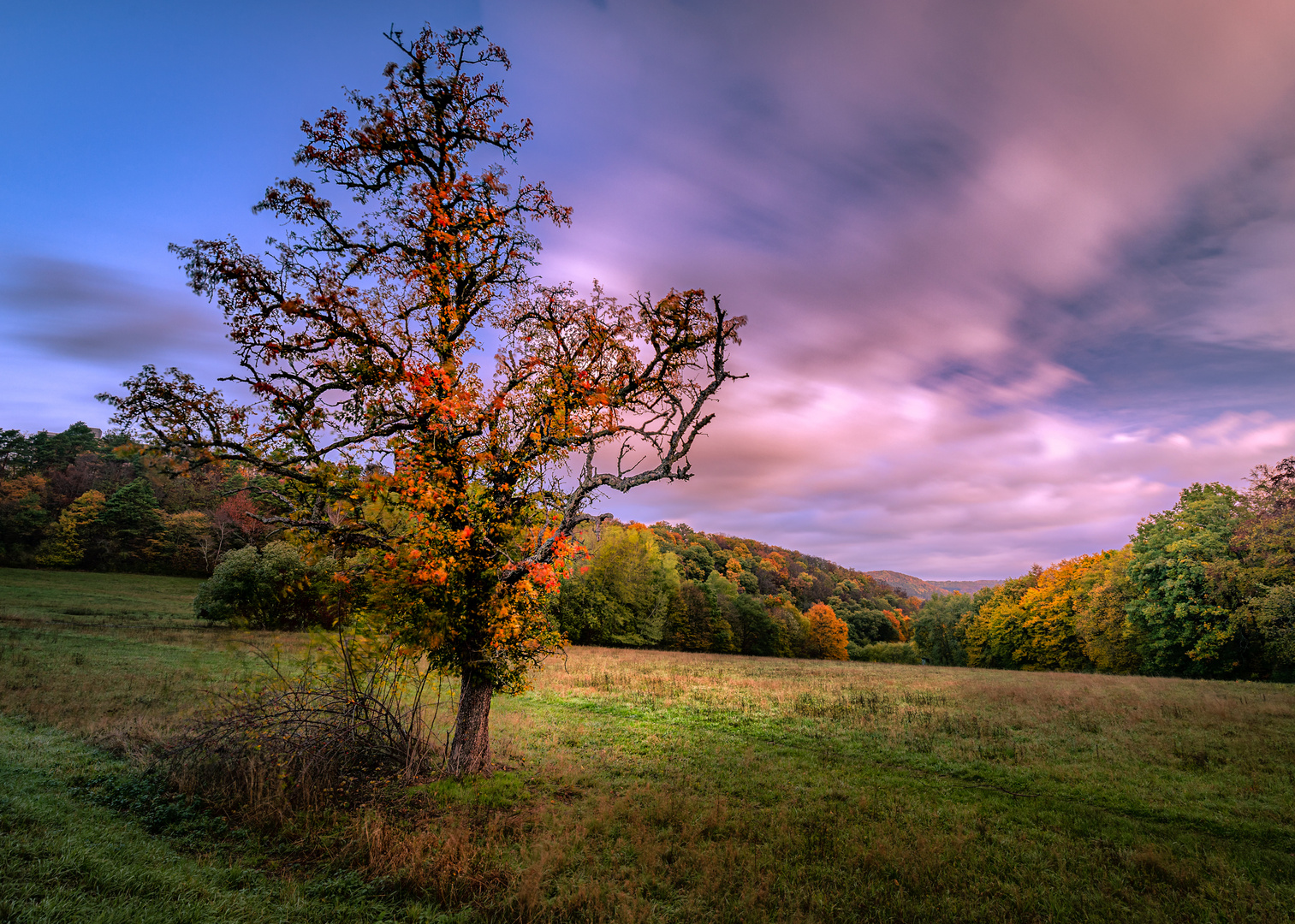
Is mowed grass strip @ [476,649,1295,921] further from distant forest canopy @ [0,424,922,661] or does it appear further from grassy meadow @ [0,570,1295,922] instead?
distant forest canopy @ [0,424,922,661]

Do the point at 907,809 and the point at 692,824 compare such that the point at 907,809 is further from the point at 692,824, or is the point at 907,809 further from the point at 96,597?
the point at 96,597

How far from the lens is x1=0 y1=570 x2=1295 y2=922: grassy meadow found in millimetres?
5664

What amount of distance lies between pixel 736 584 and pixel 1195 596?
53045 millimetres

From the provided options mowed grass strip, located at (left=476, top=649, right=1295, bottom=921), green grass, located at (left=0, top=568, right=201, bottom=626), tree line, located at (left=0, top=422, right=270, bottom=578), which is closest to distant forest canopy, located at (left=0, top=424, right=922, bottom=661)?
tree line, located at (left=0, top=422, right=270, bottom=578)

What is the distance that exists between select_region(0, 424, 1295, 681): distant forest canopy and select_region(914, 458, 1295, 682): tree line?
12 centimetres

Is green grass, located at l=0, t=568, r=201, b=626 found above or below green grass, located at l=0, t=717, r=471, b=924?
below

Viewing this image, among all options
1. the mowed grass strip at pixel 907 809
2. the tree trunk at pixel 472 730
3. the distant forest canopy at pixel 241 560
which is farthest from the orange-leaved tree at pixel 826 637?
the tree trunk at pixel 472 730

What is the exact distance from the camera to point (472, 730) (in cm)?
967

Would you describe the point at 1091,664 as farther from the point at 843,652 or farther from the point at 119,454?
the point at 119,454

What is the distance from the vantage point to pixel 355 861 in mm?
6426

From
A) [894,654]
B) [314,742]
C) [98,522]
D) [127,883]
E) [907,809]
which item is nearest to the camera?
[127,883]

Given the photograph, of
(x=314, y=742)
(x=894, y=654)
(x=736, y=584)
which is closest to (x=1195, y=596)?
(x=894, y=654)

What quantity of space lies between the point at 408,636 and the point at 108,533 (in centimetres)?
5641

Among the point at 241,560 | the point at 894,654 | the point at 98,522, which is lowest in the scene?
the point at 894,654
